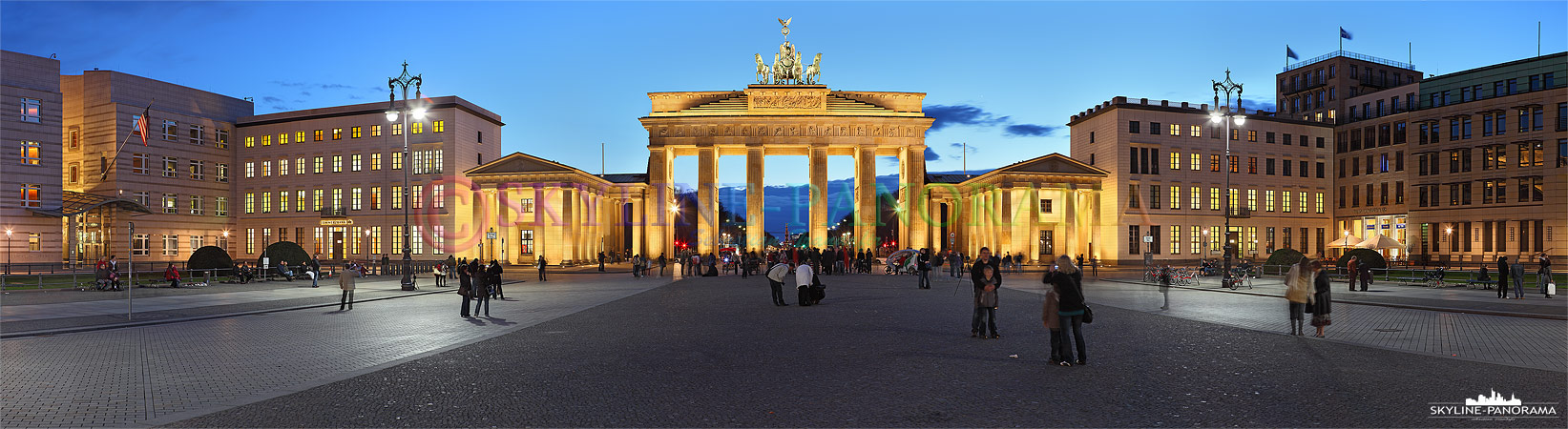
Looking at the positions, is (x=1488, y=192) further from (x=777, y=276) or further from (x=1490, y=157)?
(x=777, y=276)

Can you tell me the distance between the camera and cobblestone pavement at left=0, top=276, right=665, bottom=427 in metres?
8.22

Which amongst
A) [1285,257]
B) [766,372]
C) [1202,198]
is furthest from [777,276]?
[1202,198]

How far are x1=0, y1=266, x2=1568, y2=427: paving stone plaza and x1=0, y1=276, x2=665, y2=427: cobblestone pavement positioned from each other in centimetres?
5

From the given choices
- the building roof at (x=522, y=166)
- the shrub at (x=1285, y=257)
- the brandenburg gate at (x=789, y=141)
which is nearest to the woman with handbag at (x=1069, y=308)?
the shrub at (x=1285, y=257)

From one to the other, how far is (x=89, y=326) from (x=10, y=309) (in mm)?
7047

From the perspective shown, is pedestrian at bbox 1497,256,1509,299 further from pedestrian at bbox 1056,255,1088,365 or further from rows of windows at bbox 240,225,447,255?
rows of windows at bbox 240,225,447,255

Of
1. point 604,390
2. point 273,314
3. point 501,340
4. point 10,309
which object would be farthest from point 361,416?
point 10,309

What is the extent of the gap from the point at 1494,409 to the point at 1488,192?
6918 cm

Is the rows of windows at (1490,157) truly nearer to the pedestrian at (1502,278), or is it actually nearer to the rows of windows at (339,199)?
the pedestrian at (1502,278)

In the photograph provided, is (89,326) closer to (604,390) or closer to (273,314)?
(273,314)

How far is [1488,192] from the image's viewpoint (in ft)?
196

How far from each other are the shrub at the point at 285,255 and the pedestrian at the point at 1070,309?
3971 cm

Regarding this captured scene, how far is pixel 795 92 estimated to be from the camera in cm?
6800

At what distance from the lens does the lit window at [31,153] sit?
170 ft
